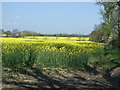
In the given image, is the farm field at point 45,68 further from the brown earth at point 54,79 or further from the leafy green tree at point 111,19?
the leafy green tree at point 111,19

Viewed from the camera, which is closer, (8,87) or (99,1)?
(8,87)

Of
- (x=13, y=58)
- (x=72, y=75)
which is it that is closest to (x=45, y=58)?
(x=13, y=58)

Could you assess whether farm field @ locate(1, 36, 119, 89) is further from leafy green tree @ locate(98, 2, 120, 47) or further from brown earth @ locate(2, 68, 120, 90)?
leafy green tree @ locate(98, 2, 120, 47)

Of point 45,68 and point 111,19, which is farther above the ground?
point 111,19

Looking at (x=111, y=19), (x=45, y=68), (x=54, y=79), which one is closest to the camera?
(x=54, y=79)

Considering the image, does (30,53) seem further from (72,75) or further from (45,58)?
(72,75)

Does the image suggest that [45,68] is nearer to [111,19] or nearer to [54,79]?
[54,79]

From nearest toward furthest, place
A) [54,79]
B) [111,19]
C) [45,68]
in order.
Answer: [54,79]
[45,68]
[111,19]

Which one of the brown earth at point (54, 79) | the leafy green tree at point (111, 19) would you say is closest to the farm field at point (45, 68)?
the brown earth at point (54, 79)

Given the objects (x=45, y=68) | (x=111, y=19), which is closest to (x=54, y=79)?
(x=45, y=68)

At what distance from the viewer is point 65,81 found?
13.9ft

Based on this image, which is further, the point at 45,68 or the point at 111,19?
the point at 111,19

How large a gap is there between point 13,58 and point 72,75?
177 centimetres

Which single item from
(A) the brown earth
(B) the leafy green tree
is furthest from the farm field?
(B) the leafy green tree
